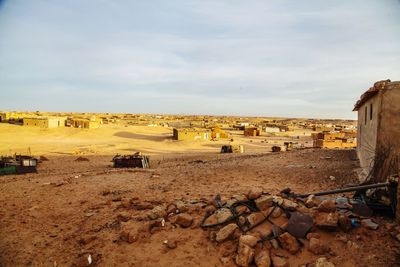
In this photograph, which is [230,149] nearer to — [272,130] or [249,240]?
[249,240]

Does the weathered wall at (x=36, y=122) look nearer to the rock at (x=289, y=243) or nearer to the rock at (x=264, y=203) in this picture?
the rock at (x=264, y=203)

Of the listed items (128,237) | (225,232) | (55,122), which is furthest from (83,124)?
(225,232)

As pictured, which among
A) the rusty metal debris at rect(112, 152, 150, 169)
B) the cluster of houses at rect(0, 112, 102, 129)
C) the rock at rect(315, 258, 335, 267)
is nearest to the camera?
the rock at rect(315, 258, 335, 267)

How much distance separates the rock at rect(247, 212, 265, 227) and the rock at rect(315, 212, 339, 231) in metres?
1.00

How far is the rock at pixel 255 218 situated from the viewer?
5.66 meters

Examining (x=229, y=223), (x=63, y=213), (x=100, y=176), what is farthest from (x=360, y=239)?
(x=100, y=176)

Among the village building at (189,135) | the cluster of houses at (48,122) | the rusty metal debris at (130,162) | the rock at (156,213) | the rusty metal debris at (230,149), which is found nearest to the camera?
the rock at (156,213)

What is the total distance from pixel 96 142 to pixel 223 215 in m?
30.9

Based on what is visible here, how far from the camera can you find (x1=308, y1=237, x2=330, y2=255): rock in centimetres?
486

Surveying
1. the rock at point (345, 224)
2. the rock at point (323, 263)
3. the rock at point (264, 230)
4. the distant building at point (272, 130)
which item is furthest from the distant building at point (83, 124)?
the rock at point (323, 263)

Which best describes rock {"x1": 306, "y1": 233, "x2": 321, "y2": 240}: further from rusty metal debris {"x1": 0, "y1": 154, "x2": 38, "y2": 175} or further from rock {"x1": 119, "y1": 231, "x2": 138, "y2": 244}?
rusty metal debris {"x1": 0, "y1": 154, "x2": 38, "y2": 175}

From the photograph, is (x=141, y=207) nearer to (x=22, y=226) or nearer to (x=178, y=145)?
(x=22, y=226)

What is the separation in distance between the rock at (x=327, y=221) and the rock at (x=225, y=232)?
1.50m

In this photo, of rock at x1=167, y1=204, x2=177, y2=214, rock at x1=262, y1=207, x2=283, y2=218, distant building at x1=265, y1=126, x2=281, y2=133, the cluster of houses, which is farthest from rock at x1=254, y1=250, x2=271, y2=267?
distant building at x1=265, y1=126, x2=281, y2=133
